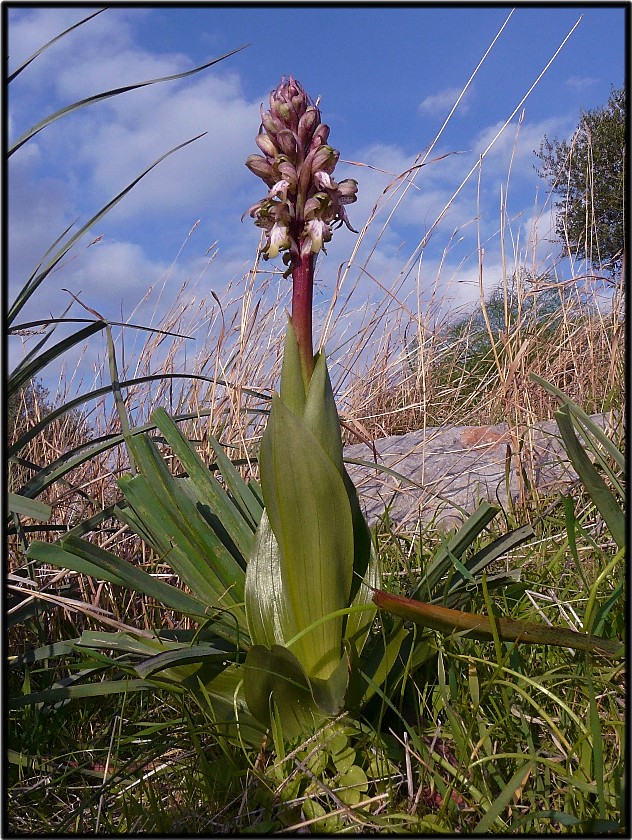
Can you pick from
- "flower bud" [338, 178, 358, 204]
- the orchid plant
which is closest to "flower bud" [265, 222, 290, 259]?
the orchid plant

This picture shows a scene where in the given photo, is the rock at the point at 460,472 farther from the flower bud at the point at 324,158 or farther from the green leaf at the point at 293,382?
the flower bud at the point at 324,158

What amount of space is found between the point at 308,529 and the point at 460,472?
1277 millimetres

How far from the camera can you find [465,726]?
44.2 inches

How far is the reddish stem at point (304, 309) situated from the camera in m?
1.11

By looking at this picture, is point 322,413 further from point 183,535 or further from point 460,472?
point 460,472

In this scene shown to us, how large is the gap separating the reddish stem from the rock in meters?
0.84

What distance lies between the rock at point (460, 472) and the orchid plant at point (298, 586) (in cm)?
76

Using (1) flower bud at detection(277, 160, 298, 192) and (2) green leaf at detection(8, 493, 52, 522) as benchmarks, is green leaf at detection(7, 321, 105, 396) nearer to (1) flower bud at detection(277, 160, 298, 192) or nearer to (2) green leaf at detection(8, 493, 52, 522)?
(2) green leaf at detection(8, 493, 52, 522)

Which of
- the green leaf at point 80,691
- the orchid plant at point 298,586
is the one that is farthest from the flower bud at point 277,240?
the green leaf at point 80,691

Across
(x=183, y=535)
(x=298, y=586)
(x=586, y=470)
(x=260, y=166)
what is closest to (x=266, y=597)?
(x=298, y=586)

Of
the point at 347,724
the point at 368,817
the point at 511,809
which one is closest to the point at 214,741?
the point at 347,724

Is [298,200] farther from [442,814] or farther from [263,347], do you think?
[263,347]

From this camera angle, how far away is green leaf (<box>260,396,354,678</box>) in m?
1.03

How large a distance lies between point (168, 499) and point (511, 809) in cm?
79
